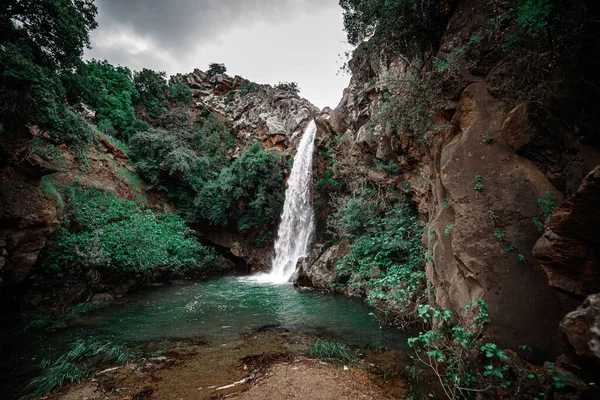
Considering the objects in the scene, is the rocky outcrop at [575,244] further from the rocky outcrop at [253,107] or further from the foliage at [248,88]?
the foliage at [248,88]

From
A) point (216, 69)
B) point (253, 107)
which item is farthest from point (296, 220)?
point (216, 69)

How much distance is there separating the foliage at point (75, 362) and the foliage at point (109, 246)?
4759 mm

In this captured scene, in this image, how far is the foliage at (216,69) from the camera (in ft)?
93.9

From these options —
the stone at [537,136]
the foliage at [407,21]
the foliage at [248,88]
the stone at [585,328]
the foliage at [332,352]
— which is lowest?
the foliage at [332,352]

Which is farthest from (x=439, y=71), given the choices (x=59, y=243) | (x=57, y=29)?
(x=59, y=243)

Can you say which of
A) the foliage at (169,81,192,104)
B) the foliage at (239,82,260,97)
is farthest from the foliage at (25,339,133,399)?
the foliage at (239,82,260,97)

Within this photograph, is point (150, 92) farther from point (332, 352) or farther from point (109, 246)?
point (332, 352)

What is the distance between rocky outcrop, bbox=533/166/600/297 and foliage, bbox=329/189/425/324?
3.13 meters

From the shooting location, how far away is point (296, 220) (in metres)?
15.2

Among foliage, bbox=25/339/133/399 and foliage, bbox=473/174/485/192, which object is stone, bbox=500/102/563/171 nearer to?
foliage, bbox=473/174/485/192

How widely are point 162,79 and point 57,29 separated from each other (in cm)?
2035

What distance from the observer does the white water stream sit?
46.8ft

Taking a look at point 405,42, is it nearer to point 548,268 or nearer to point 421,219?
point 421,219

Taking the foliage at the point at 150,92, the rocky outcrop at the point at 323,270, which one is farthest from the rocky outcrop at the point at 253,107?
the rocky outcrop at the point at 323,270
